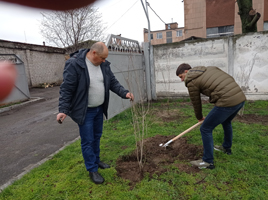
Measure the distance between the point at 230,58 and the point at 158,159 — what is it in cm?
509

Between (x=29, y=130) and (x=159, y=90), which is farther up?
(x=159, y=90)

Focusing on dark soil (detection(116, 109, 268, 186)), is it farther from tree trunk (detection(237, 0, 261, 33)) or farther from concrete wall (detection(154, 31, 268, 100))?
tree trunk (detection(237, 0, 261, 33))

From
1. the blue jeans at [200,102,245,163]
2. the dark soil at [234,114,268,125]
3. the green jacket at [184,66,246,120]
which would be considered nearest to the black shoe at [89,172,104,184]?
the blue jeans at [200,102,245,163]

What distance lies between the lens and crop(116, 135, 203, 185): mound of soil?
10.1 ft

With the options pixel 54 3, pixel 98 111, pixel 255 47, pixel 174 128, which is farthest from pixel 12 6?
pixel 255 47

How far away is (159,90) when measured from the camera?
26.9 feet

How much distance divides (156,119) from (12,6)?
541 centimetres

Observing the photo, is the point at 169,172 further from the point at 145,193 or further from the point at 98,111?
the point at 98,111

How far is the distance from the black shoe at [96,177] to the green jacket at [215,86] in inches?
66.9

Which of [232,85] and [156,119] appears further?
[156,119]

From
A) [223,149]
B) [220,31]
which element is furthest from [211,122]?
[220,31]

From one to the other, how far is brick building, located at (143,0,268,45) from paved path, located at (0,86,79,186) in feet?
41.4

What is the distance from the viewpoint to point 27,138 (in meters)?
5.22

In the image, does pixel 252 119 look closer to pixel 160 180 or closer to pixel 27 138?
pixel 160 180
